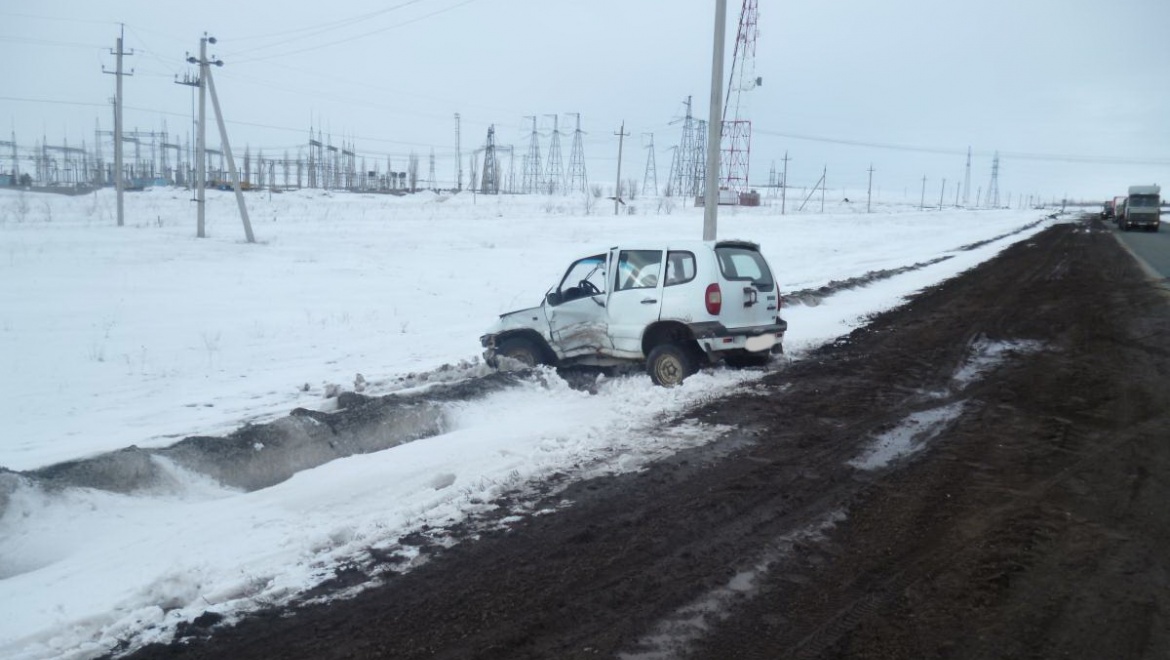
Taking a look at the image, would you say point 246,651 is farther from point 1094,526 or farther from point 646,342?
point 646,342

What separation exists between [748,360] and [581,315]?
2.55 m

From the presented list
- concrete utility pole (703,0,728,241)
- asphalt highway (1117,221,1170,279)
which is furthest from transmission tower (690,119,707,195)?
concrete utility pole (703,0,728,241)

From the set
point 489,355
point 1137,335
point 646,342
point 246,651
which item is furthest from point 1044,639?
point 1137,335

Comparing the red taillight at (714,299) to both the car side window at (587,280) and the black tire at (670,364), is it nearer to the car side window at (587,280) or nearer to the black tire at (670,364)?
the black tire at (670,364)

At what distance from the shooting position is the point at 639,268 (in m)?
11.3

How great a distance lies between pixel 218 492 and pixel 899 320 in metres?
14.0

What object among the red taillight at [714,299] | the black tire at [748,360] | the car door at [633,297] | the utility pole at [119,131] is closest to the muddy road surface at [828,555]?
the red taillight at [714,299]

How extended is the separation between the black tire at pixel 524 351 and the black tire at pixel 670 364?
179cm

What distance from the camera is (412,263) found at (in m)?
29.5

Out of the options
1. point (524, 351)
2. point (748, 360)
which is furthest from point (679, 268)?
point (524, 351)

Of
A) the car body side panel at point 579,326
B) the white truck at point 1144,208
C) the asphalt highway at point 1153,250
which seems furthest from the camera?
the white truck at point 1144,208

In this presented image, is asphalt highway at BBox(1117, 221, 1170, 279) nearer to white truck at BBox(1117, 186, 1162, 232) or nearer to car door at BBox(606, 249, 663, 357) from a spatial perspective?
white truck at BBox(1117, 186, 1162, 232)

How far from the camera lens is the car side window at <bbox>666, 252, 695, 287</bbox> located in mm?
10945

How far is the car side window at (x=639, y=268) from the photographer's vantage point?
11.1 metres
